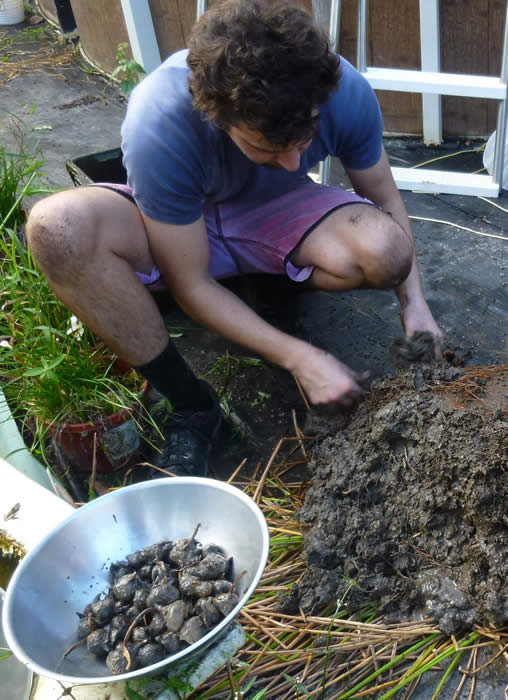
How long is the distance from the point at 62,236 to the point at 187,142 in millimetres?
415

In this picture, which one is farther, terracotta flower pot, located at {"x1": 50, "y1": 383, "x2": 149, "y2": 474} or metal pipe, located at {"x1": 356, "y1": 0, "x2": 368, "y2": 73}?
metal pipe, located at {"x1": 356, "y1": 0, "x2": 368, "y2": 73}

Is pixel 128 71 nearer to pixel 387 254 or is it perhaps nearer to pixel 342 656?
pixel 387 254

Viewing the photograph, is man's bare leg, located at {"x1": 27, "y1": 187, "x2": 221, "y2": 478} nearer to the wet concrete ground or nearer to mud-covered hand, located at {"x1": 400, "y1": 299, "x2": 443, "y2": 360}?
the wet concrete ground

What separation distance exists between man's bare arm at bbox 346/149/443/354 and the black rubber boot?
2.15 ft

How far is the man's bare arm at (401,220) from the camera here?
210cm

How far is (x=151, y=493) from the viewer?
157 cm

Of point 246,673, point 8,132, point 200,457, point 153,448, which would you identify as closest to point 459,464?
point 246,673

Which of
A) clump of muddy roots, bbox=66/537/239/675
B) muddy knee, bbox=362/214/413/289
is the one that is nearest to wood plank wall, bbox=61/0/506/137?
muddy knee, bbox=362/214/413/289

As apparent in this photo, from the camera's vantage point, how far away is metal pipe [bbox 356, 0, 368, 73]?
310 centimetres

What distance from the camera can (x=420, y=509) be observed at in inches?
66.1

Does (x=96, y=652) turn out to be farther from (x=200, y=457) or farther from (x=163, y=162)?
(x=163, y=162)

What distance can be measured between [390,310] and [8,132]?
274cm

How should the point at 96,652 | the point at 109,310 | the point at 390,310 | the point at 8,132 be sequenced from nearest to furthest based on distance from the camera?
the point at 96,652
the point at 109,310
the point at 390,310
the point at 8,132

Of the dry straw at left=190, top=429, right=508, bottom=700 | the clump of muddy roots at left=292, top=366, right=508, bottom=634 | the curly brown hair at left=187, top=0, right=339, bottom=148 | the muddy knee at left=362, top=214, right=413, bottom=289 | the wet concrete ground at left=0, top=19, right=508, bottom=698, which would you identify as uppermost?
the curly brown hair at left=187, top=0, right=339, bottom=148
